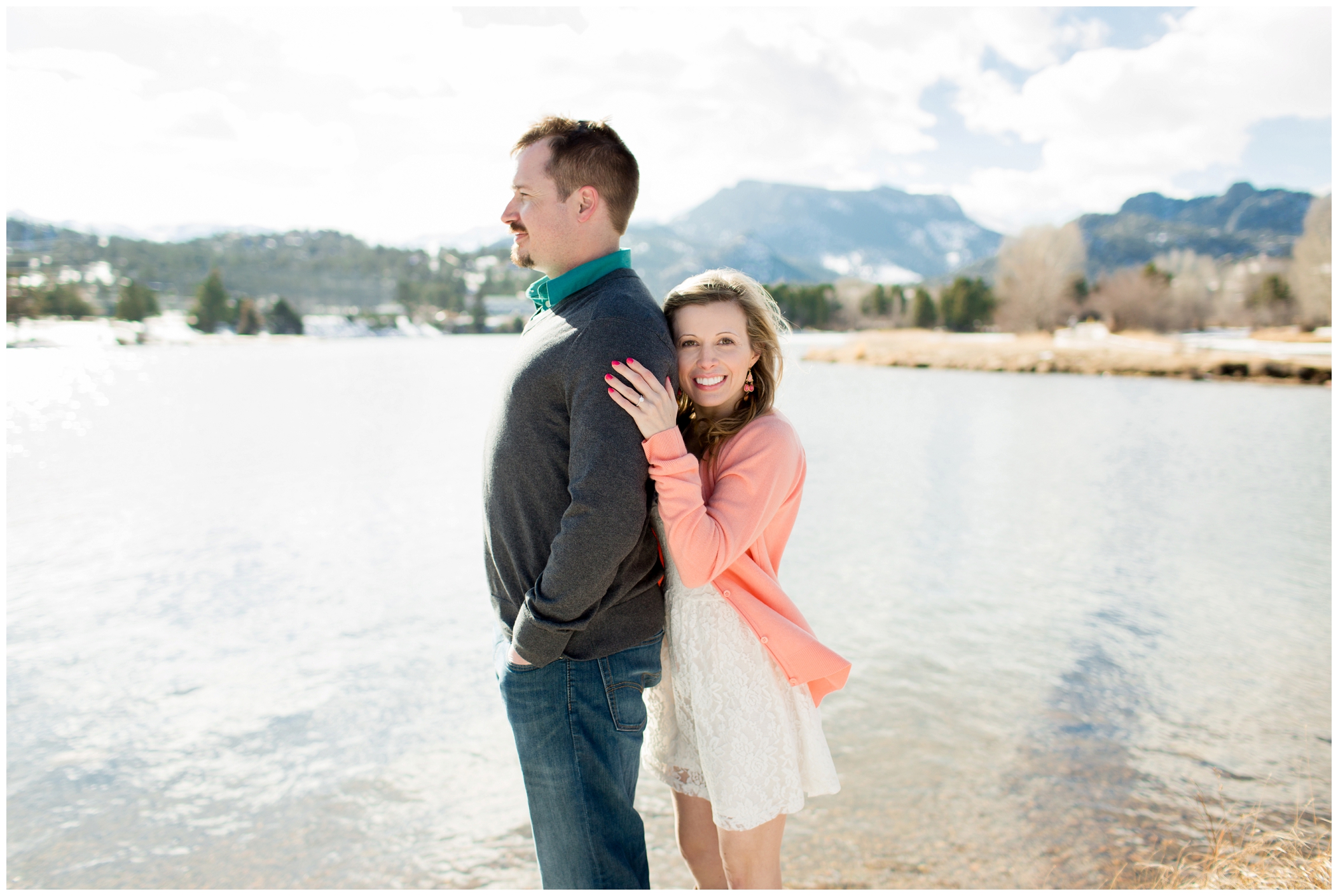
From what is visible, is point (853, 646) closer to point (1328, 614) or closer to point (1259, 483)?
point (1328, 614)

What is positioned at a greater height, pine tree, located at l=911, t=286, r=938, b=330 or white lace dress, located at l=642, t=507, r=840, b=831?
pine tree, located at l=911, t=286, r=938, b=330

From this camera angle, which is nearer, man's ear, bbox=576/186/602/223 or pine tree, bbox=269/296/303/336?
man's ear, bbox=576/186/602/223

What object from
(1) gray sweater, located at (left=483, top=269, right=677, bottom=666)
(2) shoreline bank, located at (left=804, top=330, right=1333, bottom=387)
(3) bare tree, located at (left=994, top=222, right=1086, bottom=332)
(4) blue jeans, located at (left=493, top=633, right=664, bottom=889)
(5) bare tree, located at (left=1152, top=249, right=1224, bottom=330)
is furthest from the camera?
(3) bare tree, located at (left=994, top=222, right=1086, bottom=332)

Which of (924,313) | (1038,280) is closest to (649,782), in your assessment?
(1038,280)

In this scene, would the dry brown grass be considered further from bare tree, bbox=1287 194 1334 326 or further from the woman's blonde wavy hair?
bare tree, bbox=1287 194 1334 326

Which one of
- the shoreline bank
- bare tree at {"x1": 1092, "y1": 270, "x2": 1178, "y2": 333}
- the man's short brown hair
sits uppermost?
bare tree at {"x1": 1092, "y1": 270, "x2": 1178, "y2": 333}

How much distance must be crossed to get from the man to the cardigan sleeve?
74 mm

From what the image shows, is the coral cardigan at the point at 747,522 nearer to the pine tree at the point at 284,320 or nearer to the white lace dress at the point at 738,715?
the white lace dress at the point at 738,715

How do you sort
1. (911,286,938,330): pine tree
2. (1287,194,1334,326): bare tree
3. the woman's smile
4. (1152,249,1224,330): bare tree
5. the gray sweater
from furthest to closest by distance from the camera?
(911,286,938,330): pine tree < (1152,249,1224,330): bare tree < (1287,194,1334,326): bare tree < the woman's smile < the gray sweater

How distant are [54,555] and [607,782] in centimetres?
996

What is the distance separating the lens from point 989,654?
6129 mm

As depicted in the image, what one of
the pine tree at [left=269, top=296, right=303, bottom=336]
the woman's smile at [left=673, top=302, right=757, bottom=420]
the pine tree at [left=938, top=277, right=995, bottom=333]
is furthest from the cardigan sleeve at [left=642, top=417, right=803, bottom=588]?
the pine tree at [left=269, top=296, right=303, bottom=336]

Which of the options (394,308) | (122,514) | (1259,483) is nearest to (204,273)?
(394,308)

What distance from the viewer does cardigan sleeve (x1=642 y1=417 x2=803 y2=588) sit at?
6.01ft
